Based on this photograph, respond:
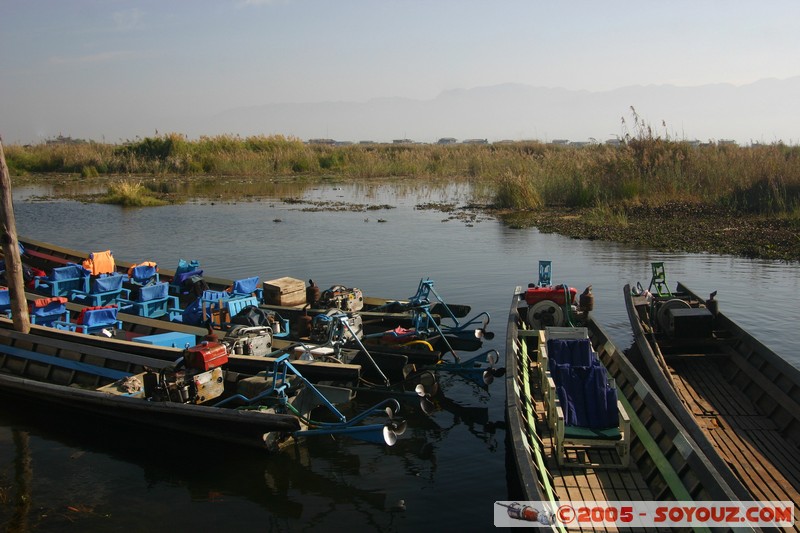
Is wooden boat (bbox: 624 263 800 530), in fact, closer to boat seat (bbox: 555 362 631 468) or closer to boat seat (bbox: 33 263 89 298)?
boat seat (bbox: 555 362 631 468)

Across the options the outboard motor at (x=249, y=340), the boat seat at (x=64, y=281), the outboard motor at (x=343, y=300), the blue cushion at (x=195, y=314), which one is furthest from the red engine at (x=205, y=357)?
the boat seat at (x=64, y=281)

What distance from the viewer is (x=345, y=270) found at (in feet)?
66.4

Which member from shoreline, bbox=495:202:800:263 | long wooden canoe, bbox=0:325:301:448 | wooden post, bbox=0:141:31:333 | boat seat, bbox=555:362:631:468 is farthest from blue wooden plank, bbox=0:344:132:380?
shoreline, bbox=495:202:800:263

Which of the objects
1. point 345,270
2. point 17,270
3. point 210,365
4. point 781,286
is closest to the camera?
point 210,365

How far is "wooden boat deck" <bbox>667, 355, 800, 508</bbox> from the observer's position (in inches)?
279

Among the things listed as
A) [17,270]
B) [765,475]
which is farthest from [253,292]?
[765,475]

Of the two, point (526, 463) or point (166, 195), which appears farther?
→ point (166, 195)

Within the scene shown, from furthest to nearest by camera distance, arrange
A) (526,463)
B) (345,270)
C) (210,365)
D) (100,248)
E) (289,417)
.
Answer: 1. (100,248)
2. (345,270)
3. (210,365)
4. (289,417)
5. (526,463)

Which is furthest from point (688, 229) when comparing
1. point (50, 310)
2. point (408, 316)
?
point (50, 310)

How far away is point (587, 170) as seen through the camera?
31.6 m

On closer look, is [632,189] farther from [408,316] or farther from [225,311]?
[225,311]

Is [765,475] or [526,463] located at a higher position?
[526,463]

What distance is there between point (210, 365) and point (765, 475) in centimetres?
691

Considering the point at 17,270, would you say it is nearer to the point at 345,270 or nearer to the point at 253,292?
the point at 253,292
